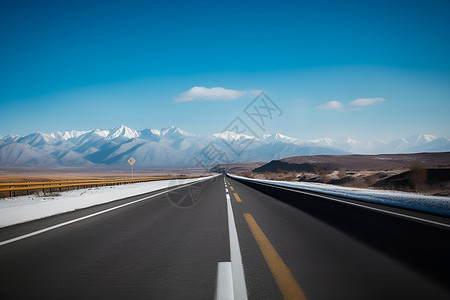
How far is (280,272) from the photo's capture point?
3.62 m

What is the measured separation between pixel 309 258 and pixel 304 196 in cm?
594

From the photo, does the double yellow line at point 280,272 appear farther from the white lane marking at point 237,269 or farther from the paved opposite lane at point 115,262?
the paved opposite lane at point 115,262

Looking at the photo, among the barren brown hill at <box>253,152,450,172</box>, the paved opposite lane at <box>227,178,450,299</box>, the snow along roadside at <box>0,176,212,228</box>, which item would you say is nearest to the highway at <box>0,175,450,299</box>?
the paved opposite lane at <box>227,178,450,299</box>

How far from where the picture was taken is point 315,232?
20.2ft

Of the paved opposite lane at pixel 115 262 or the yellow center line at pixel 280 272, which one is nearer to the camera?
the yellow center line at pixel 280 272

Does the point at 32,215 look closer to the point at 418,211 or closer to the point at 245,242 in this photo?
the point at 245,242

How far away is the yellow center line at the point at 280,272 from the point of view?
298cm

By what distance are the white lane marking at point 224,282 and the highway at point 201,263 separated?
57mm

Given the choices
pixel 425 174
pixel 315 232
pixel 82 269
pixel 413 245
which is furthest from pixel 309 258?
pixel 425 174

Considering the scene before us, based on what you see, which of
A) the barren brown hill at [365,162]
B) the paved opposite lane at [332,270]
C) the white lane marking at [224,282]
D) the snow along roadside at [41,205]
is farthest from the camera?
the barren brown hill at [365,162]

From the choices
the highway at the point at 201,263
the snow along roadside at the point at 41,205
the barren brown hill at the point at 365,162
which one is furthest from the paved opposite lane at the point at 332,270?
the barren brown hill at the point at 365,162

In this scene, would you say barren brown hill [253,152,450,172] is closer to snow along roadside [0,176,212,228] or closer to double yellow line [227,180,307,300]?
snow along roadside [0,176,212,228]

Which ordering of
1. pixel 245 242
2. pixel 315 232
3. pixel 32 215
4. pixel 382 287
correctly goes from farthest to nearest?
pixel 32 215, pixel 315 232, pixel 245 242, pixel 382 287

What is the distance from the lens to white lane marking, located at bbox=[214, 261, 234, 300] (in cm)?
290
